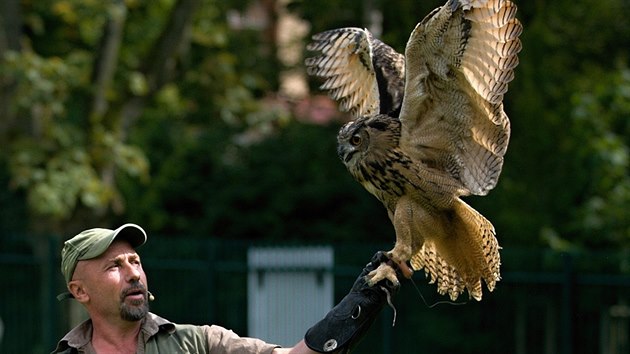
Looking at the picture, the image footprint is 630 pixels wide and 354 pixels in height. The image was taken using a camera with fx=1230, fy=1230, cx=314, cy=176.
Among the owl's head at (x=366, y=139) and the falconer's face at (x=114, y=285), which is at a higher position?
the owl's head at (x=366, y=139)

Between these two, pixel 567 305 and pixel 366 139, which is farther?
pixel 567 305

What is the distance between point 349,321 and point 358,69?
1.67m

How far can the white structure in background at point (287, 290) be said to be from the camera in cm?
945

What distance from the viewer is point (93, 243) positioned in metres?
3.70

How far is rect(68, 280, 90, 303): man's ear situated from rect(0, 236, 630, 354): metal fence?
4854 mm

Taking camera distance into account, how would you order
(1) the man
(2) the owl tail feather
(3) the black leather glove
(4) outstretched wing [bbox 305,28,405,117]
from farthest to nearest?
(4) outstretched wing [bbox 305,28,405,117] → (2) the owl tail feather → (1) the man → (3) the black leather glove

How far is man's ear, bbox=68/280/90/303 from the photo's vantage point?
3.72 m

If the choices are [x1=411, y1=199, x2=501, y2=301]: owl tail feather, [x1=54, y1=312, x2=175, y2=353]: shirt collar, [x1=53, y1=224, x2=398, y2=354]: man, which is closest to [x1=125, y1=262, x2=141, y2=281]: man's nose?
[x1=53, y1=224, x2=398, y2=354]: man

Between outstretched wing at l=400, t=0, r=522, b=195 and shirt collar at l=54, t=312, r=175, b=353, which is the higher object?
→ outstretched wing at l=400, t=0, r=522, b=195

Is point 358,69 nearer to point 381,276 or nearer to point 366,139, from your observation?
point 366,139

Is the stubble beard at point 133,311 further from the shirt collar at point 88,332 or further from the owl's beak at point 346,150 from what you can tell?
the owl's beak at point 346,150

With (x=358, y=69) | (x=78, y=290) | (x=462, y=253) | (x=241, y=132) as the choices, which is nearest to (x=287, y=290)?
(x=241, y=132)

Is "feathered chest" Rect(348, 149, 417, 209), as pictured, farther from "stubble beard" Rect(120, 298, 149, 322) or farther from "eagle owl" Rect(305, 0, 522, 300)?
"stubble beard" Rect(120, 298, 149, 322)

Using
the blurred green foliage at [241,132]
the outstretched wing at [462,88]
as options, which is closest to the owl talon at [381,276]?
the outstretched wing at [462,88]
